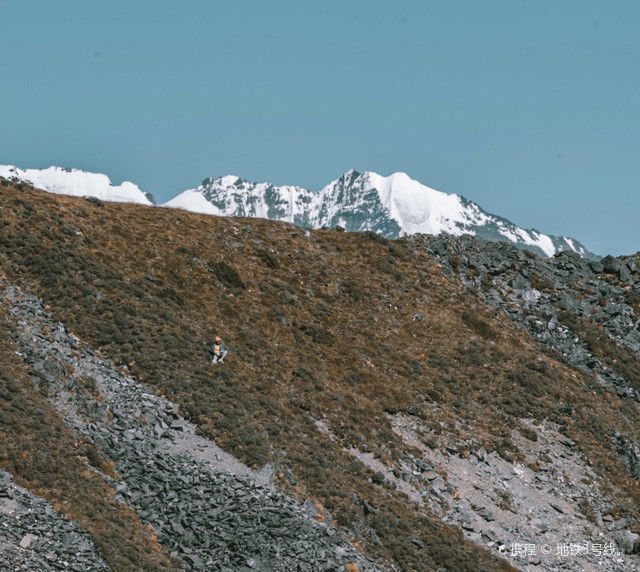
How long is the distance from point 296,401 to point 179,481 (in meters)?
12.7

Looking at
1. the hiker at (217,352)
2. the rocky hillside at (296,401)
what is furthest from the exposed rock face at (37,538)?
the hiker at (217,352)

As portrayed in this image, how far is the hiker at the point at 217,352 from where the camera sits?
41531 millimetres

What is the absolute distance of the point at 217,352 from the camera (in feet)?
136

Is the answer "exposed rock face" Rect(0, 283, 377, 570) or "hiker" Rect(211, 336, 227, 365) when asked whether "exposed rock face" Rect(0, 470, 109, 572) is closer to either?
"exposed rock face" Rect(0, 283, 377, 570)

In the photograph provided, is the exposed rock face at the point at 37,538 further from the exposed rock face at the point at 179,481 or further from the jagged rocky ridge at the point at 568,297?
the jagged rocky ridge at the point at 568,297

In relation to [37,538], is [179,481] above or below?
above

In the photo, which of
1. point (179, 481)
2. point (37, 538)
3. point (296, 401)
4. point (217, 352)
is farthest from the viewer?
point (296, 401)

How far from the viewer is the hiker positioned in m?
41.5

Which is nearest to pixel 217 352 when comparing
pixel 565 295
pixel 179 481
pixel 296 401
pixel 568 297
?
pixel 296 401

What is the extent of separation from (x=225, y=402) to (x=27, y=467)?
13696 mm

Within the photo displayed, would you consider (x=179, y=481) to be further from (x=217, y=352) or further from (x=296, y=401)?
(x=296, y=401)

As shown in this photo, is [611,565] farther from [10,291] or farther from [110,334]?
[10,291]

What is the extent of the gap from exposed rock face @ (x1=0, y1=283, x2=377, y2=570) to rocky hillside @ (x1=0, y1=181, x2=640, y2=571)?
0.33ft

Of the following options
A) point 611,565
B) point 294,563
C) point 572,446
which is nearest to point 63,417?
point 294,563
